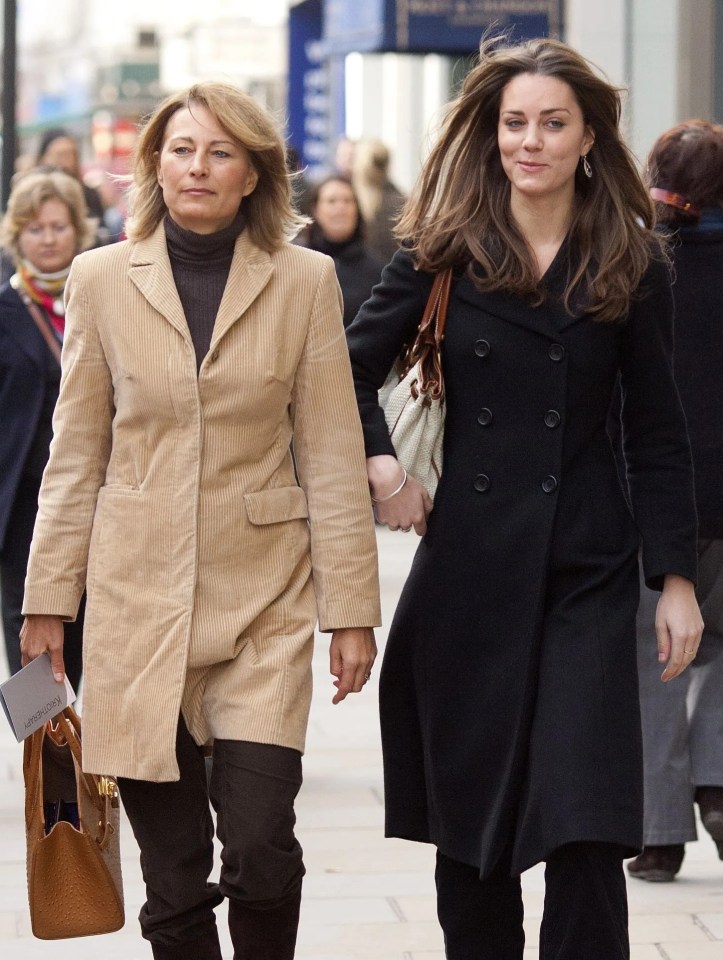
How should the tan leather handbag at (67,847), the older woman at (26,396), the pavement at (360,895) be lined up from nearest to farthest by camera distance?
1. the tan leather handbag at (67,847)
2. the pavement at (360,895)
3. the older woman at (26,396)

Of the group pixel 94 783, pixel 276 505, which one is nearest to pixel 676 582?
pixel 276 505

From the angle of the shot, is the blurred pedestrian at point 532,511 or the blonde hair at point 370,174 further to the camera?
the blonde hair at point 370,174

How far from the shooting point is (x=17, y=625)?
6.31 metres

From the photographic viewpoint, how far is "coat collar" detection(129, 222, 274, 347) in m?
3.91

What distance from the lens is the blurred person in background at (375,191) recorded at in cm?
1195

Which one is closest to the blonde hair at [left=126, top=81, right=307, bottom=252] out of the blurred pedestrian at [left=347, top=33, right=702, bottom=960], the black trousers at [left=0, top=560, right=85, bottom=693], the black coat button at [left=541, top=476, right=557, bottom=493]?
the blurred pedestrian at [left=347, top=33, right=702, bottom=960]

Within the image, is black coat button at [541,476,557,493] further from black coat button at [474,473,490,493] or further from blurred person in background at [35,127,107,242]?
blurred person in background at [35,127,107,242]

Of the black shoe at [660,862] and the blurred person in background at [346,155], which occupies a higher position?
the blurred person in background at [346,155]

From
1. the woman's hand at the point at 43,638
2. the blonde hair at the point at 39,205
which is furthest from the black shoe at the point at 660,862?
the blonde hair at the point at 39,205

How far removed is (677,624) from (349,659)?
650 millimetres

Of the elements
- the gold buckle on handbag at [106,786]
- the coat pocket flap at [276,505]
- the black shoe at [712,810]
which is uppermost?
the coat pocket flap at [276,505]

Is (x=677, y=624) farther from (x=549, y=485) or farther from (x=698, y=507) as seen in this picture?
(x=698, y=507)

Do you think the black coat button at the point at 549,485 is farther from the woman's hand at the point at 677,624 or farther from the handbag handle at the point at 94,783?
the handbag handle at the point at 94,783

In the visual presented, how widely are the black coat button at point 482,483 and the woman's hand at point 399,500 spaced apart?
104mm
